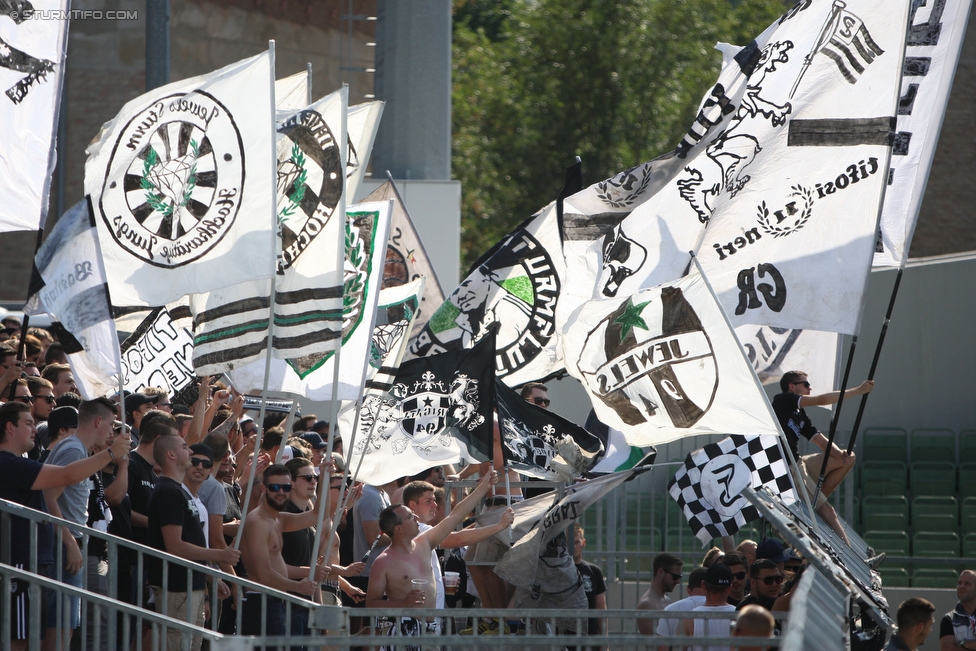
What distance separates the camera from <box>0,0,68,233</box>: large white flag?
8.86 m

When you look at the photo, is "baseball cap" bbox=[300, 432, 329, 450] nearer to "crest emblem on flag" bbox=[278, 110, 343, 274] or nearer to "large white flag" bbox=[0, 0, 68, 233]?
"crest emblem on flag" bbox=[278, 110, 343, 274]

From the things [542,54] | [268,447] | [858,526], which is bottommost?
[858,526]

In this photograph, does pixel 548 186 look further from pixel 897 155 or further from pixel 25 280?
pixel 897 155

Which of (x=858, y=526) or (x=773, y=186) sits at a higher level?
(x=773, y=186)

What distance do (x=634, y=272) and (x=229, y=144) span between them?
2.98 meters

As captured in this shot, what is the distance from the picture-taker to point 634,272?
31.4ft

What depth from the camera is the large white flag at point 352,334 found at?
9539mm

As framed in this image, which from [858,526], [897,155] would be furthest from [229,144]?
[858,526]

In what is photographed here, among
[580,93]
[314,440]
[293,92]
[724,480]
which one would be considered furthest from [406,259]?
[580,93]

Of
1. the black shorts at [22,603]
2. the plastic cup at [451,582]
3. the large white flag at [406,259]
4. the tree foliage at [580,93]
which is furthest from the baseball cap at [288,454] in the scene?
the tree foliage at [580,93]

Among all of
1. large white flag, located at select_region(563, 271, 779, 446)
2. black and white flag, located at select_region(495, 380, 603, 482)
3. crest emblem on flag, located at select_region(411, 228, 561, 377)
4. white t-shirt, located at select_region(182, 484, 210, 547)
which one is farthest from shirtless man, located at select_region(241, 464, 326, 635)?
large white flag, located at select_region(563, 271, 779, 446)

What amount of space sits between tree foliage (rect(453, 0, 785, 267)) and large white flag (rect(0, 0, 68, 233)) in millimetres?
23775

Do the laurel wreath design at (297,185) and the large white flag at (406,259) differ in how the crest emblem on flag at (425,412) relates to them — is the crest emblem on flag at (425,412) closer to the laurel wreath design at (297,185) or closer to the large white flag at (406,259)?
the laurel wreath design at (297,185)

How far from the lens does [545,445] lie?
941 cm
